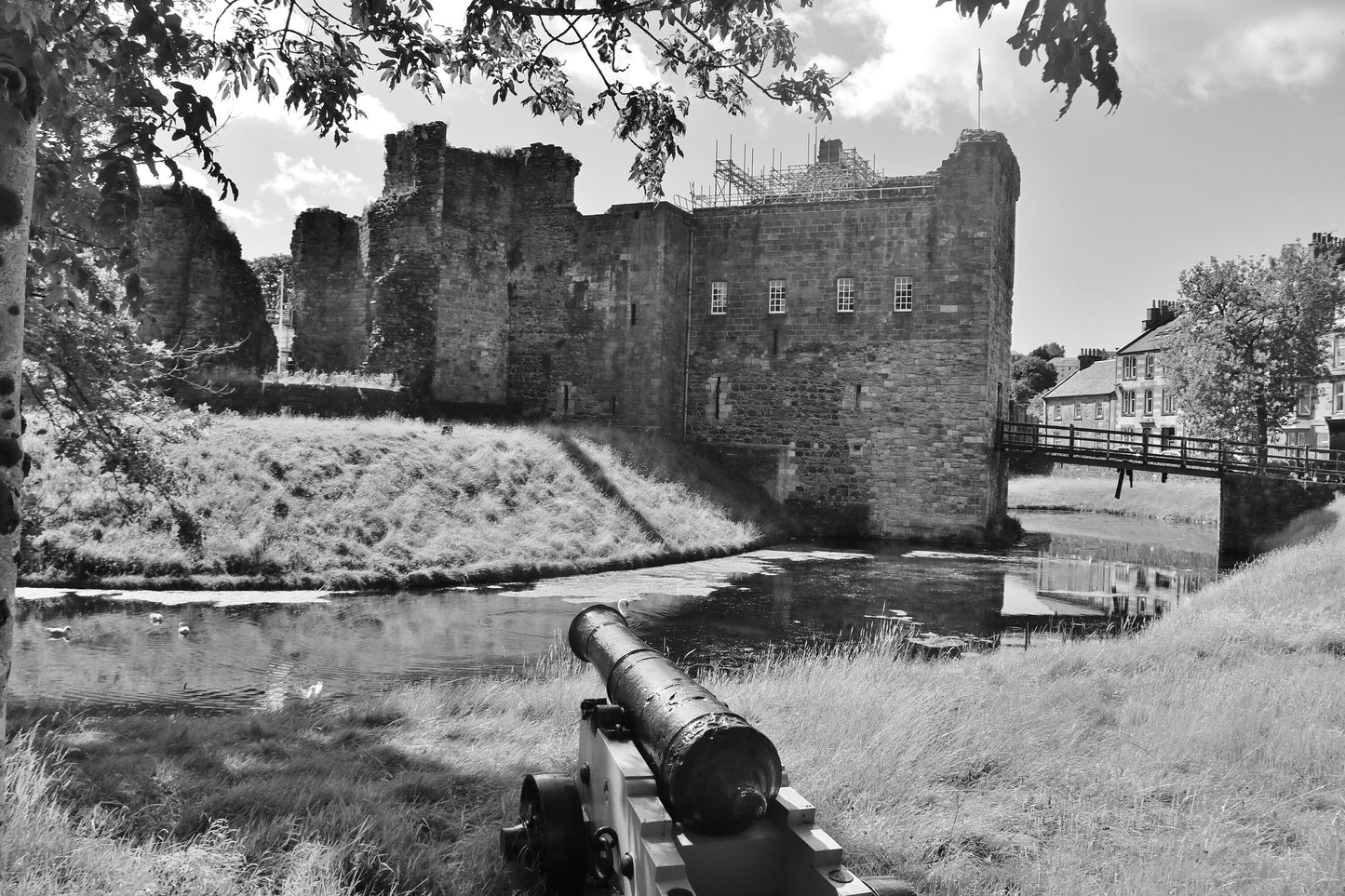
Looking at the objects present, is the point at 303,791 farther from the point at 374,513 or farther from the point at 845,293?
the point at 845,293

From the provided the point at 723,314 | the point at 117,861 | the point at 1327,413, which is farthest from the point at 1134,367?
the point at 117,861

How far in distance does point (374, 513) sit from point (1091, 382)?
55174 mm

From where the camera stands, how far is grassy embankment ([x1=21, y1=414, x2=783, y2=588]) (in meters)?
15.5

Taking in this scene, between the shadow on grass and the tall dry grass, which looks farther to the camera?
the shadow on grass

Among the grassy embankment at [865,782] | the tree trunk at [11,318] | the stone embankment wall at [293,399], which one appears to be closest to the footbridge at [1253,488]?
the grassy embankment at [865,782]

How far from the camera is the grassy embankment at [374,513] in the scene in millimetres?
15539

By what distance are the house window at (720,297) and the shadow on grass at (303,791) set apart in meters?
23.1

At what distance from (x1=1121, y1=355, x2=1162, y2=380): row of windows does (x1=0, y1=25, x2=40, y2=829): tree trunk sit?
58.1 meters

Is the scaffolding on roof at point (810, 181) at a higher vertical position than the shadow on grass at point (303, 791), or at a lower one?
higher

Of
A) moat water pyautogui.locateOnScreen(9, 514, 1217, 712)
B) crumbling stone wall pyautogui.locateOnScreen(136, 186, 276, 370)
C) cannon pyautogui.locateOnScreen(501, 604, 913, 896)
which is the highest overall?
crumbling stone wall pyautogui.locateOnScreen(136, 186, 276, 370)

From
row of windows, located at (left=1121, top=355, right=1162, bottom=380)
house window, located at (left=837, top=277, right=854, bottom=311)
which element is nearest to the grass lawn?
row of windows, located at (left=1121, top=355, right=1162, bottom=380)

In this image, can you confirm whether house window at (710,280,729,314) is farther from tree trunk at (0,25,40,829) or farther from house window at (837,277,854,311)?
tree trunk at (0,25,40,829)

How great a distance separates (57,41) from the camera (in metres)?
3.28

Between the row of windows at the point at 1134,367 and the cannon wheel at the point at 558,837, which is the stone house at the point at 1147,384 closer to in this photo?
the row of windows at the point at 1134,367
